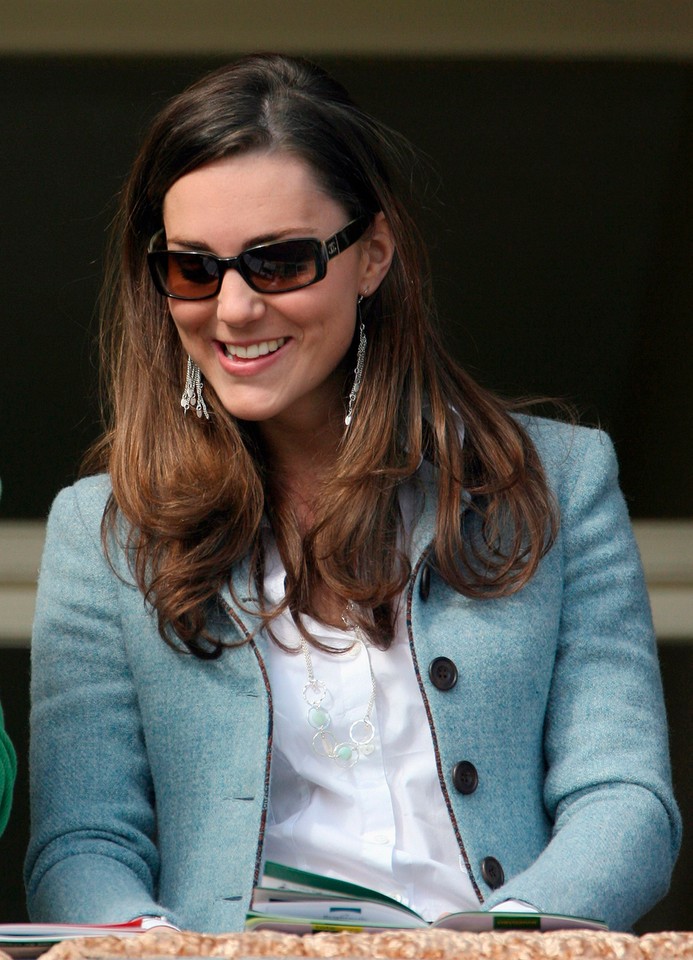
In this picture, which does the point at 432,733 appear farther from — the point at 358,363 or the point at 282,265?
the point at 282,265

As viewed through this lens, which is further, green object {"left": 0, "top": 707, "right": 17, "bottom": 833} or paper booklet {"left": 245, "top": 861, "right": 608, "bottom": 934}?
green object {"left": 0, "top": 707, "right": 17, "bottom": 833}

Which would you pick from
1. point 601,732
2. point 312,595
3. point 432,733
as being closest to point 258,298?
point 312,595

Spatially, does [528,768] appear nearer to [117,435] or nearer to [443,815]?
[443,815]

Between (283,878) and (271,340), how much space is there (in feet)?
3.15

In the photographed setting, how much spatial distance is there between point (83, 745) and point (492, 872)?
0.61 m

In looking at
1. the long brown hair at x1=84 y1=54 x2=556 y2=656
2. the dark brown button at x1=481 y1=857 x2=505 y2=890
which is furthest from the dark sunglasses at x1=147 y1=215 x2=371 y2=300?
the dark brown button at x1=481 y1=857 x2=505 y2=890

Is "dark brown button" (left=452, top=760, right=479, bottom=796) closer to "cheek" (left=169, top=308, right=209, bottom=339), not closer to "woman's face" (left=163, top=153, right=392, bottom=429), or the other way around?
"woman's face" (left=163, top=153, right=392, bottom=429)

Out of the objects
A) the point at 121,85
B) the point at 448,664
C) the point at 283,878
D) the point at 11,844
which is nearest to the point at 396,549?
the point at 448,664

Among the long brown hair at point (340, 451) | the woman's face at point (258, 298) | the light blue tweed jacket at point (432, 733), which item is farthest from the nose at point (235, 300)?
the light blue tweed jacket at point (432, 733)

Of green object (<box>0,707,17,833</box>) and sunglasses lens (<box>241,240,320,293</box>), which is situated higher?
sunglasses lens (<box>241,240,320,293</box>)

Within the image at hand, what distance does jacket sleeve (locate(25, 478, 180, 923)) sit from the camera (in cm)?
209

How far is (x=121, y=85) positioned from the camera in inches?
135

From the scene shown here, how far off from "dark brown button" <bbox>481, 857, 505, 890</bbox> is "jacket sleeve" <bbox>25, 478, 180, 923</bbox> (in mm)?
463

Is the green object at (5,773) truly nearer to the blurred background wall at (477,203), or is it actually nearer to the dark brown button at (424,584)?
the dark brown button at (424,584)
